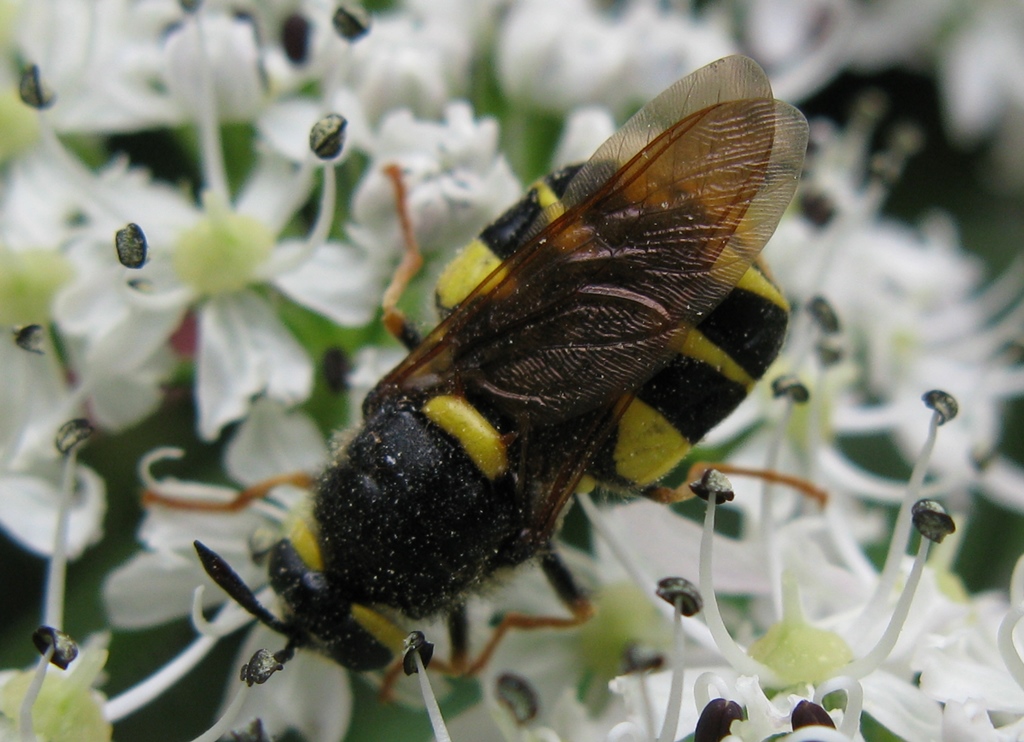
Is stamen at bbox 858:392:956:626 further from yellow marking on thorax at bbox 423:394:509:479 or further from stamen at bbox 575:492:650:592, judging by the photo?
Answer: yellow marking on thorax at bbox 423:394:509:479

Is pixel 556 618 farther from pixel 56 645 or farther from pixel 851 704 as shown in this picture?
pixel 56 645

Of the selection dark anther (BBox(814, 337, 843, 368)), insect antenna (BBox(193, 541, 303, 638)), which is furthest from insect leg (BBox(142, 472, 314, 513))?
dark anther (BBox(814, 337, 843, 368))

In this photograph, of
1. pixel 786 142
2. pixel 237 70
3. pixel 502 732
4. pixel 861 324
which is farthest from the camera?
pixel 861 324

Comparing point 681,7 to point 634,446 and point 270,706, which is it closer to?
point 634,446

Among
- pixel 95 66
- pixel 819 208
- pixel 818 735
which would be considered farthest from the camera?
pixel 819 208

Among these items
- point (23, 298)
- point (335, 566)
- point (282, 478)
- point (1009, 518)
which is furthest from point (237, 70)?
point (1009, 518)

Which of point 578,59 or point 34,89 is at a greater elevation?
point 578,59

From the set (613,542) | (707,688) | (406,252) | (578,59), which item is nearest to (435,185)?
(406,252)
